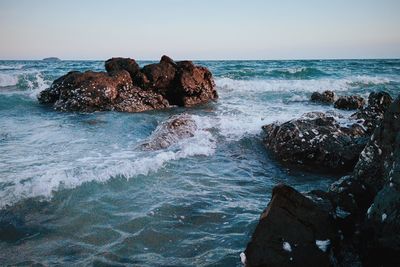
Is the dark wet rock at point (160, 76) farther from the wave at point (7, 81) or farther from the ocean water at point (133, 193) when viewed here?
the wave at point (7, 81)

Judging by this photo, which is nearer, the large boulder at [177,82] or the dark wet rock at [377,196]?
the dark wet rock at [377,196]

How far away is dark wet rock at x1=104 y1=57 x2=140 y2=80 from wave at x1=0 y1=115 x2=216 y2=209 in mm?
7150

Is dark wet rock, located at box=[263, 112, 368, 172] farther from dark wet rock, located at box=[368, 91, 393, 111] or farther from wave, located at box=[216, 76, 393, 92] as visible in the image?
wave, located at box=[216, 76, 393, 92]

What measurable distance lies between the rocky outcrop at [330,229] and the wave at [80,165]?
2.86 meters

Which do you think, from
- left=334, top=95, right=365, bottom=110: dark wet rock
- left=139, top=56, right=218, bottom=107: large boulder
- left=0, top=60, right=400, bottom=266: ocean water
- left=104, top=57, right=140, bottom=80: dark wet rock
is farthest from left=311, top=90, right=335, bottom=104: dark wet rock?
left=104, top=57, right=140, bottom=80: dark wet rock

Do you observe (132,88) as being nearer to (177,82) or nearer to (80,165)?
(177,82)

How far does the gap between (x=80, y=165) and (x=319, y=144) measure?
3.97 meters

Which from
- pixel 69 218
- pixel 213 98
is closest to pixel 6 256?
pixel 69 218

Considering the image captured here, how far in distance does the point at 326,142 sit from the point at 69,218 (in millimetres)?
4177

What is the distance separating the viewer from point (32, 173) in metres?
5.22

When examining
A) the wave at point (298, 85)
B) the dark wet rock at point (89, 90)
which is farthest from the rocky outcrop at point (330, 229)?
the wave at point (298, 85)

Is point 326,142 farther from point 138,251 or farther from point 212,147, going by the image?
point 138,251

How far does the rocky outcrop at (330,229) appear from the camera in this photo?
263 centimetres

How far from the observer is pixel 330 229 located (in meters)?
2.86
